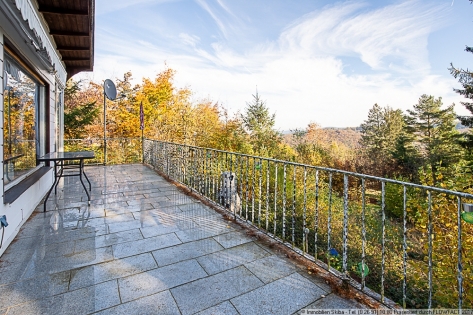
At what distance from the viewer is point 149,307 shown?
1.57m

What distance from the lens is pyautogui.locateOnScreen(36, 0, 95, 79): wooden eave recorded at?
3658mm

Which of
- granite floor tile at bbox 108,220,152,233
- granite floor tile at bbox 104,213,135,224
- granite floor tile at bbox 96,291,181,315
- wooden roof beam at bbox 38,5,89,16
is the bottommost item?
granite floor tile at bbox 96,291,181,315

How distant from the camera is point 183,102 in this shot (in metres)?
12.9

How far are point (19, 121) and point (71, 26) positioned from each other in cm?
210

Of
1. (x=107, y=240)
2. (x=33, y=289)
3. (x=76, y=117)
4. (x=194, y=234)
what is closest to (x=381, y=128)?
(x=76, y=117)

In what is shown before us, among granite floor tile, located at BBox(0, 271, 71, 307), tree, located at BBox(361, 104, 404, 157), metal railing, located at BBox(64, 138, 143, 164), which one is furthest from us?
tree, located at BBox(361, 104, 404, 157)

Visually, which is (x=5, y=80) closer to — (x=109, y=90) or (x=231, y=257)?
(x=231, y=257)

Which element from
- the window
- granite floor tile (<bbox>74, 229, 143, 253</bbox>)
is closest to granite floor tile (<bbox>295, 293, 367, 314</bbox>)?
granite floor tile (<bbox>74, 229, 143, 253</bbox>)

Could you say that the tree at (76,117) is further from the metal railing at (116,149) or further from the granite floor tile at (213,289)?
A: the granite floor tile at (213,289)

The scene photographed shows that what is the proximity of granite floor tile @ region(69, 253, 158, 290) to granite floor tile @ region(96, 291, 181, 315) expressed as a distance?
0.38 metres

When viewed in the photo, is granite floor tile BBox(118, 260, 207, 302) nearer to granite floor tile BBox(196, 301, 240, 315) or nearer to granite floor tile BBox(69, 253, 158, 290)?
granite floor tile BBox(69, 253, 158, 290)

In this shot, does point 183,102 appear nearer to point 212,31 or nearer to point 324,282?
point 212,31

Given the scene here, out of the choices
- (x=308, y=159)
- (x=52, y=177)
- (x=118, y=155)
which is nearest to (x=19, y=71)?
(x=52, y=177)

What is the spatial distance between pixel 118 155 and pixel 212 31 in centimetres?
701
